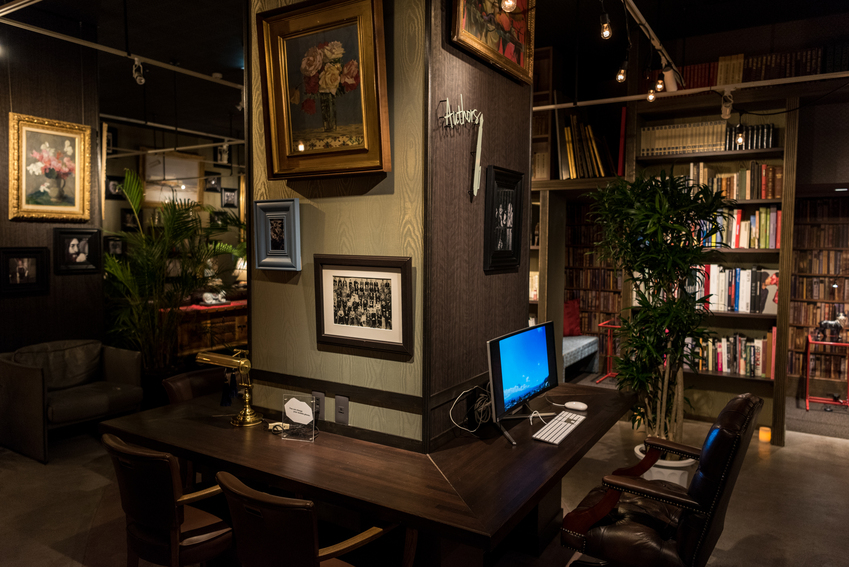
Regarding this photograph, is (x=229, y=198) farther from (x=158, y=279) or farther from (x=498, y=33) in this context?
(x=498, y=33)

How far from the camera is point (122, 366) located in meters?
4.94

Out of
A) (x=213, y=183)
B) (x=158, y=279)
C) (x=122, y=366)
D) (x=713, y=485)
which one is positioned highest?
(x=213, y=183)

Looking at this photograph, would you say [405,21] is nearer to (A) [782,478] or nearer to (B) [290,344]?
(B) [290,344]

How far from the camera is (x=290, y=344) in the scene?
2.76 meters

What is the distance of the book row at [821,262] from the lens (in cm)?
625

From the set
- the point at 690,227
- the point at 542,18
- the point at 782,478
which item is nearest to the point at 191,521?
the point at 690,227

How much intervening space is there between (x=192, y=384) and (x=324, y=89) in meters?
1.90

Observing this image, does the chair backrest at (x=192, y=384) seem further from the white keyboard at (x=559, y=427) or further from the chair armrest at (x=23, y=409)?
the white keyboard at (x=559, y=427)

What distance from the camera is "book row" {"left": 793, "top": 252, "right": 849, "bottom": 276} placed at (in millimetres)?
6250

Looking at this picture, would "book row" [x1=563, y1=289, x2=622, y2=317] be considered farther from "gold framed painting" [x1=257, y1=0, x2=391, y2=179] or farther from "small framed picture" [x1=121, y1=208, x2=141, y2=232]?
"small framed picture" [x1=121, y1=208, x2=141, y2=232]

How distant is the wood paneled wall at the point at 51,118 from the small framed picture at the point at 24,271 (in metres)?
0.06

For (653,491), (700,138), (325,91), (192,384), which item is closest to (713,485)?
(653,491)

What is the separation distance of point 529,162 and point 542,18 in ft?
10.2

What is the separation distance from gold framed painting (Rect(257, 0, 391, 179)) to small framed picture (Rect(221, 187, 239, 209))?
36.4 feet
